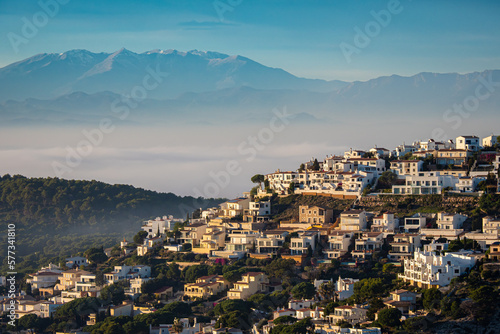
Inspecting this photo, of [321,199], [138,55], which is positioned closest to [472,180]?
[321,199]

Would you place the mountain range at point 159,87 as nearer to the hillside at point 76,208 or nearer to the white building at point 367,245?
the hillside at point 76,208

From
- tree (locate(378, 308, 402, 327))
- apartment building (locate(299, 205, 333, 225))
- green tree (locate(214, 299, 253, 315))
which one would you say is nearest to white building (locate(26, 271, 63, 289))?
green tree (locate(214, 299, 253, 315))

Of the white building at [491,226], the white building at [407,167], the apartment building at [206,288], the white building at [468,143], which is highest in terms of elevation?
the white building at [468,143]

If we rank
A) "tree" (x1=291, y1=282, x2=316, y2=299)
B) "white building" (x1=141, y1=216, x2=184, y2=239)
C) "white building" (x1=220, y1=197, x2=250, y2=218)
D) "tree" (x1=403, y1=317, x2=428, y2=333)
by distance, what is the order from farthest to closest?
"white building" (x1=141, y1=216, x2=184, y2=239) < "white building" (x1=220, y1=197, x2=250, y2=218) < "tree" (x1=291, y1=282, x2=316, y2=299) < "tree" (x1=403, y1=317, x2=428, y2=333)

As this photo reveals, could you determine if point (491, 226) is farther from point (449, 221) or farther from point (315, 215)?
point (315, 215)

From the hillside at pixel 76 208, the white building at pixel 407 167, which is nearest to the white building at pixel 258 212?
the white building at pixel 407 167

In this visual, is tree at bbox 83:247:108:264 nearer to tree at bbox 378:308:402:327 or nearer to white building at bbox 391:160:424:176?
white building at bbox 391:160:424:176

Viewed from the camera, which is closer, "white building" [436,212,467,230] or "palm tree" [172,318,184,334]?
"palm tree" [172,318,184,334]
